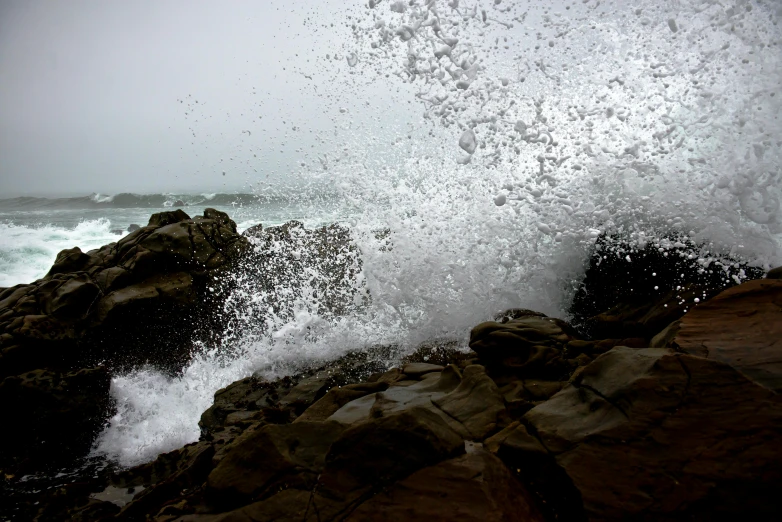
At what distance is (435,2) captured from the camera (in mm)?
6242

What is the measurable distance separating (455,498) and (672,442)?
1097 millimetres

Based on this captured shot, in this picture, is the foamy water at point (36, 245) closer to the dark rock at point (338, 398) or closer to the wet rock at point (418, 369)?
the dark rock at point (338, 398)

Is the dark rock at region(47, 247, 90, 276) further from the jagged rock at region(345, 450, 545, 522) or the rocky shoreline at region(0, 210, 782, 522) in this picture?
the jagged rock at region(345, 450, 545, 522)

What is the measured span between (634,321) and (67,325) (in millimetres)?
7770

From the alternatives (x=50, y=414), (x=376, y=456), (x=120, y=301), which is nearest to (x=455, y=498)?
(x=376, y=456)

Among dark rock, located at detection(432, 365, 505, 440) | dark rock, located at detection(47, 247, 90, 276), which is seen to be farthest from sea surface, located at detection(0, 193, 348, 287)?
dark rock, located at detection(432, 365, 505, 440)

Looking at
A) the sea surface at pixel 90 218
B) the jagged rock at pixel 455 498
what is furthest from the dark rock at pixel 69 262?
the jagged rock at pixel 455 498

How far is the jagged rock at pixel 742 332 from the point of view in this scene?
2342 millimetres

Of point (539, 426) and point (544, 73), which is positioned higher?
point (544, 73)

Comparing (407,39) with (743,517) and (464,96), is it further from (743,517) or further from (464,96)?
(743,517)

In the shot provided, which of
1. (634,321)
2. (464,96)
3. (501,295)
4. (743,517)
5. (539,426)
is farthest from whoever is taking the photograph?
(464,96)

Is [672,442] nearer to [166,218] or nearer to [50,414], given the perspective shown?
[50,414]

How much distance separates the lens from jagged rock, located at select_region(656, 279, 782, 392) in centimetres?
Result: 234

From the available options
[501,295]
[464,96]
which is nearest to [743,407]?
[501,295]
